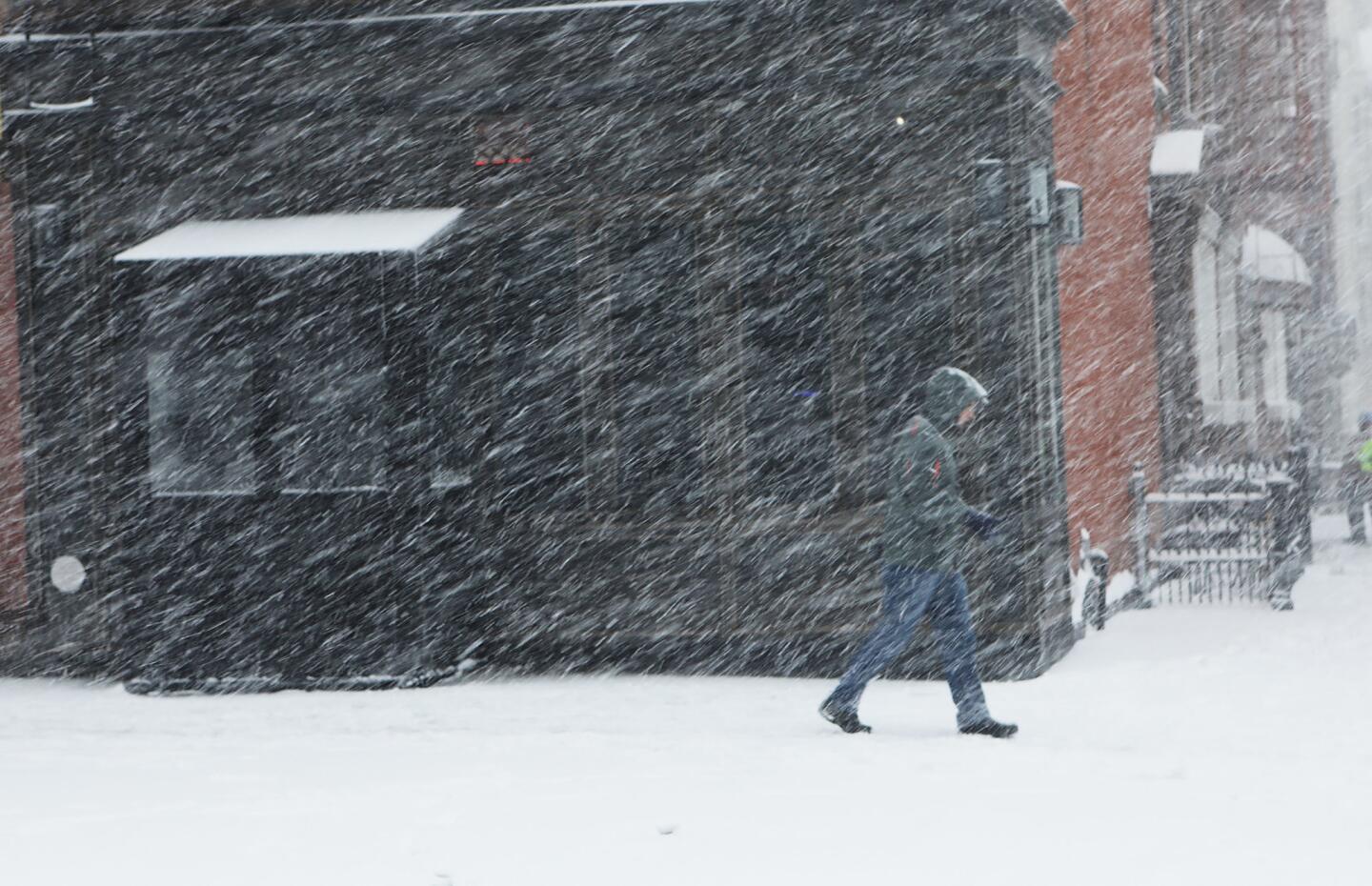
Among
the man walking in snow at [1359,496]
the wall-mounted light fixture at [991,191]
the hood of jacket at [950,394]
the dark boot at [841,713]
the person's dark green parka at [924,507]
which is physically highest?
the wall-mounted light fixture at [991,191]

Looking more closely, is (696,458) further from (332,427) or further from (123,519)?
(123,519)

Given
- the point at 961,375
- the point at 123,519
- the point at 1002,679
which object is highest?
the point at 961,375

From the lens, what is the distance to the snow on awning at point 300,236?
11016mm

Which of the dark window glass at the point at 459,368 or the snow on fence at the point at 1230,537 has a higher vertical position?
the dark window glass at the point at 459,368

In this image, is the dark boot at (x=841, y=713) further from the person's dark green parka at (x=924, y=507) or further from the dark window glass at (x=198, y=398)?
the dark window glass at (x=198, y=398)

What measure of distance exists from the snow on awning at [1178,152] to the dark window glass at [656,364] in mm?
7695

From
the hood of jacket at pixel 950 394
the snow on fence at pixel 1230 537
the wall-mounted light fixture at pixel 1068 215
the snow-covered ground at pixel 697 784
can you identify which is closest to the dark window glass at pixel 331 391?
the snow-covered ground at pixel 697 784

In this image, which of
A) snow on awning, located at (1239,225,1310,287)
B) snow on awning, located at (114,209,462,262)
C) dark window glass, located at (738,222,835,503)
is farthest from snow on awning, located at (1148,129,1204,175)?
snow on awning, located at (114,209,462,262)

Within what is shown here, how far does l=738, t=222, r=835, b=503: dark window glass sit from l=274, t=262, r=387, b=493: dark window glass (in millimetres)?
2344

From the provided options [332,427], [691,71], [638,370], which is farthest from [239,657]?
[691,71]

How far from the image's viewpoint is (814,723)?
9.56 metres

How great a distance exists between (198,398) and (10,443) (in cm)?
183

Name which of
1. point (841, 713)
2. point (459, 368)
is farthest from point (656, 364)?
point (841, 713)

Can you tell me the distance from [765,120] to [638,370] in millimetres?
1799
